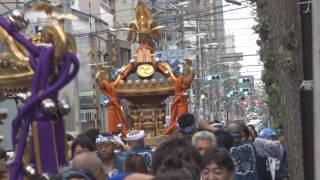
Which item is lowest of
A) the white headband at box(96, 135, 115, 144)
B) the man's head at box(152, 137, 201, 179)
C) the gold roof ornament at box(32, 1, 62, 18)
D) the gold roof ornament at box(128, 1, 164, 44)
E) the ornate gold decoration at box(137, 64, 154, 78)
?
the white headband at box(96, 135, 115, 144)

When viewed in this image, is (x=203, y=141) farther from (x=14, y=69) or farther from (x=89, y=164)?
(x=89, y=164)

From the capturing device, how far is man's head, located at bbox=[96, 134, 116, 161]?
6996 mm

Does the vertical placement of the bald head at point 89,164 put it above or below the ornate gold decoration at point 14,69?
below

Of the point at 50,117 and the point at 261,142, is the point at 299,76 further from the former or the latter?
the point at 50,117

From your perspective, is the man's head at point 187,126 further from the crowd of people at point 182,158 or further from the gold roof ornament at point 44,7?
the gold roof ornament at point 44,7

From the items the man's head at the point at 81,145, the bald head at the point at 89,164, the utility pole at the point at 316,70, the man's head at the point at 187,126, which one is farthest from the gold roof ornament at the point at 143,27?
the utility pole at the point at 316,70

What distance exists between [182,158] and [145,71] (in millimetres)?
12311

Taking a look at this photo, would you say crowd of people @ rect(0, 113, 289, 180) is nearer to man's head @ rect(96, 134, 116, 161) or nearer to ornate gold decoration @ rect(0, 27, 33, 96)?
man's head @ rect(96, 134, 116, 161)

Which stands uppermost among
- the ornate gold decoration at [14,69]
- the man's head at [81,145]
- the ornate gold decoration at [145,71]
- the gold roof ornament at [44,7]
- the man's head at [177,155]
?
the gold roof ornament at [44,7]

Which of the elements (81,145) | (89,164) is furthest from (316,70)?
(81,145)

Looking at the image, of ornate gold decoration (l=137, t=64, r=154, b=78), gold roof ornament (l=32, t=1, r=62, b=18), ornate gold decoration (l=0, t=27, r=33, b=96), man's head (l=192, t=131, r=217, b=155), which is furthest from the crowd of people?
ornate gold decoration (l=137, t=64, r=154, b=78)

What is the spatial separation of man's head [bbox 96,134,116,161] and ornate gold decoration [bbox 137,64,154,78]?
384 inches

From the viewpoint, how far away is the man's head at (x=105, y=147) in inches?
275

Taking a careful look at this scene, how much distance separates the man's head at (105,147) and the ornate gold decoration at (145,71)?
976 centimetres
